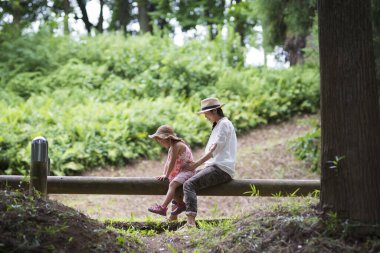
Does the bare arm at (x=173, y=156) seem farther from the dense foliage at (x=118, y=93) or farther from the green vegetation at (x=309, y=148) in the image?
the green vegetation at (x=309, y=148)

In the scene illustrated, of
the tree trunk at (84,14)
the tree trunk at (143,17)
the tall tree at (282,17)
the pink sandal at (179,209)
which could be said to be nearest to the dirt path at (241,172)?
the pink sandal at (179,209)

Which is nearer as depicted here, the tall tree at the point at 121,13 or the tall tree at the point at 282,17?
the tall tree at the point at 282,17

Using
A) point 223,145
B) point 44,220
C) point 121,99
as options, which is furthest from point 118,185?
point 121,99

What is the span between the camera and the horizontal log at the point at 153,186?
6.45m

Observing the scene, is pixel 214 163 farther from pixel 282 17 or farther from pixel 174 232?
pixel 282 17

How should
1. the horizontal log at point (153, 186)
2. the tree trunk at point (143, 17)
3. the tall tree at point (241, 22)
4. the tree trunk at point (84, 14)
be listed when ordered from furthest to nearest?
1. the tree trunk at point (84, 14)
2. the tree trunk at point (143, 17)
3. the tall tree at point (241, 22)
4. the horizontal log at point (153, 186)

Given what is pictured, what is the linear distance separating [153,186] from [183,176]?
1.32 feet

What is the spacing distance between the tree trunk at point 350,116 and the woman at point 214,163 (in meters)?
1.85

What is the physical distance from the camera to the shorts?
252 inches

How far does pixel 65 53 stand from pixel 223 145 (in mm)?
13120

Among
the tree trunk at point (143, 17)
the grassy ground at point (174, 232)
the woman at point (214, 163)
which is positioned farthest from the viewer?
the tree trunk at point (143, 17)

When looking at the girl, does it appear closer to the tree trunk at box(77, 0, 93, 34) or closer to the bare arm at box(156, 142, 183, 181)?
the bare arm at box(156, 142, 183, 181)

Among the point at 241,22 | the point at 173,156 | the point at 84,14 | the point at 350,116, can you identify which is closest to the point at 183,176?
the point at 173,156

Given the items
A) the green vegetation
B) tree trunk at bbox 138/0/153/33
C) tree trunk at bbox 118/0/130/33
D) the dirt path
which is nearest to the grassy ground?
the dirt path
